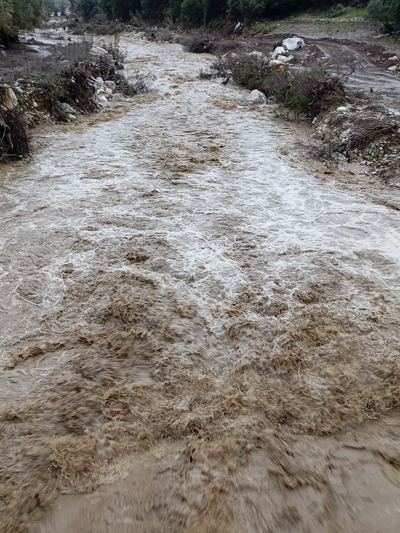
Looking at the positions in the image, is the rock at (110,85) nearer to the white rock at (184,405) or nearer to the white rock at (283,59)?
the white rock at (283,59)

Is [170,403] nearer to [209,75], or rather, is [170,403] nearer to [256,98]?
[256,98]

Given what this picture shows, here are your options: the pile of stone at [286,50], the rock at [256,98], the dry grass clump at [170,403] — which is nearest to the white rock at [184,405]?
the dry grass clump at [170,403]

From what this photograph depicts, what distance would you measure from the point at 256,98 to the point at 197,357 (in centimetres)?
1198

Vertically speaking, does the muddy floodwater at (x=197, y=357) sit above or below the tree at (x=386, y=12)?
below

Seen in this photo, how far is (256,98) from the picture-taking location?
13.9 m

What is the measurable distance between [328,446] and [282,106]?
1148cm

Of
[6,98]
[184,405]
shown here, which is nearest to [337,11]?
[6,98]

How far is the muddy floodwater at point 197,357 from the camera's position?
302cm

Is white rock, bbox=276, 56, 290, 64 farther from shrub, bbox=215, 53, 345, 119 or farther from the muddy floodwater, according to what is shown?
the muddy floodwater

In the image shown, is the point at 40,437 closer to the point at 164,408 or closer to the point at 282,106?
the point at 164,408

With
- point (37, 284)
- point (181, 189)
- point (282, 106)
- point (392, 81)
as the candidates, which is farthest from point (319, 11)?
point (37, 284)

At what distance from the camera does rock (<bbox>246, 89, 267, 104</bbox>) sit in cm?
1387

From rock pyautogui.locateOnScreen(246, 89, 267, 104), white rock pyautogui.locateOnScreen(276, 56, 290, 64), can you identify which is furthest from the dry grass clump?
white rock pyautogui.locateOnScreen(276, 56, 290, 64)

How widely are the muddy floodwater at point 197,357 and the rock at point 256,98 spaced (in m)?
6.89
